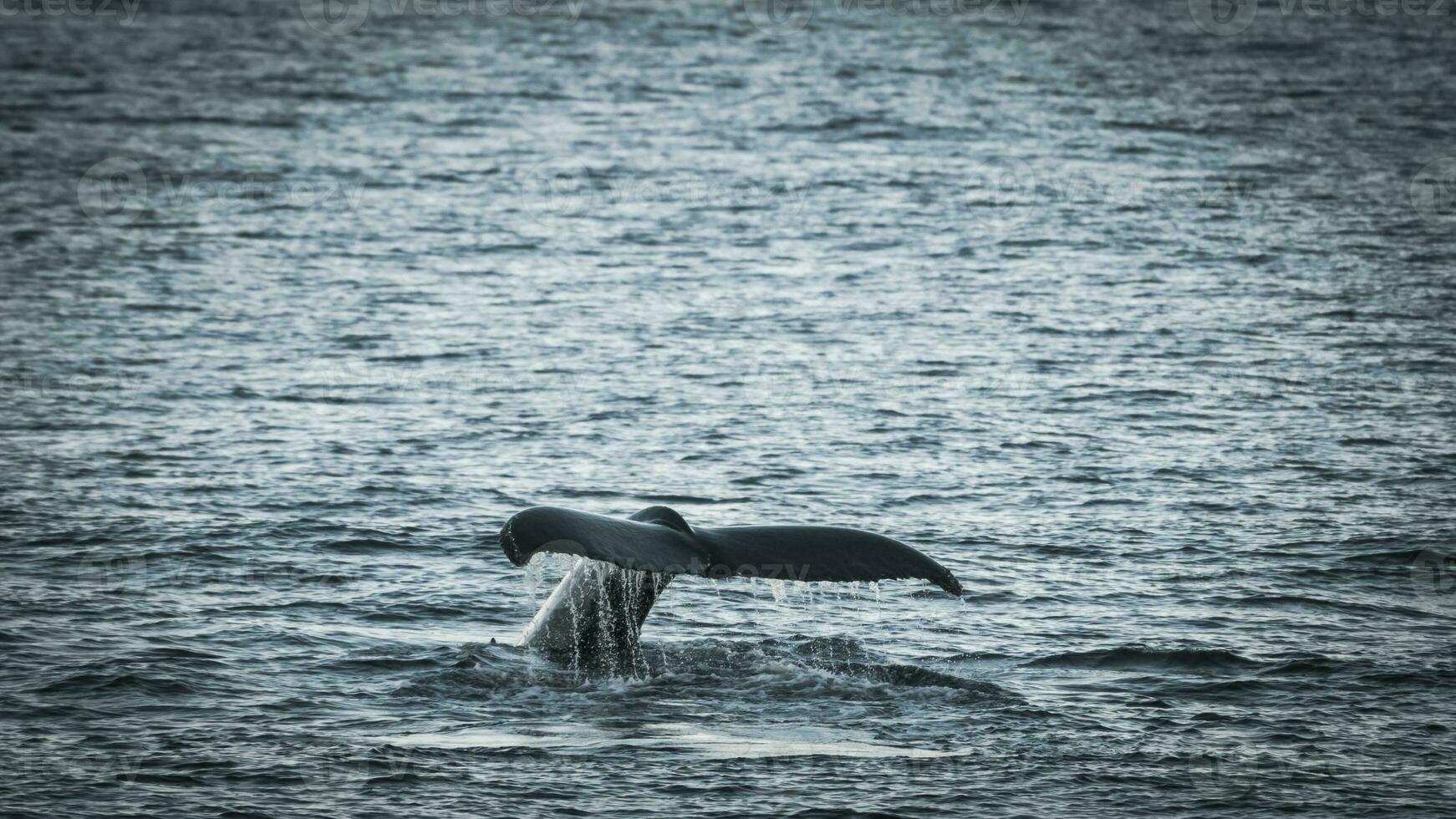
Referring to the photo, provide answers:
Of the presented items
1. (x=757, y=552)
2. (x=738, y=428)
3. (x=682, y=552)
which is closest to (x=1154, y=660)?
(x=757, y=552)

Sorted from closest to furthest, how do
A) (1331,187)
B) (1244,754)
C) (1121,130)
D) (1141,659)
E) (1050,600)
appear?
(1244,754)
(1141,659)
(1050,600)
(1331,187)
(1121,130)

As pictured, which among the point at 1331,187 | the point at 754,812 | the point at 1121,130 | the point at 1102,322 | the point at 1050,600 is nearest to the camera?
the point at 754,812

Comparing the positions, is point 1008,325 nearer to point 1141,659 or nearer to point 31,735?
point 1141,659

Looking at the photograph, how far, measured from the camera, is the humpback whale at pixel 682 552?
33.5 feet

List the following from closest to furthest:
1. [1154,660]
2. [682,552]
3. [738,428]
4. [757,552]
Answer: [682,552]
[757,552]
[1154,660]
[738,428]

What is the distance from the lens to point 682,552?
11.1 metres

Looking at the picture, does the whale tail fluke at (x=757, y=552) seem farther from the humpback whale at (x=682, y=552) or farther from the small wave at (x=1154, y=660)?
the small wave at (x=1154, y=660)

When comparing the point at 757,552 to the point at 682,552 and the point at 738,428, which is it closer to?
the point at 682,552

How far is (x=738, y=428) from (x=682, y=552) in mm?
11274

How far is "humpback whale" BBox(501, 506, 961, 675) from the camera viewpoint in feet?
33.5

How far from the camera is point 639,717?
1277cm

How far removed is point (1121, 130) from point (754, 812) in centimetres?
3361

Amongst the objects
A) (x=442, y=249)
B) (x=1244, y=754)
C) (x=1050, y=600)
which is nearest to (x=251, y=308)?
(x=442, y=249)

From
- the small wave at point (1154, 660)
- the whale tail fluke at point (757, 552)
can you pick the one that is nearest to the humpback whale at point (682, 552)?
the whale tail fluke at point (757, 552)
